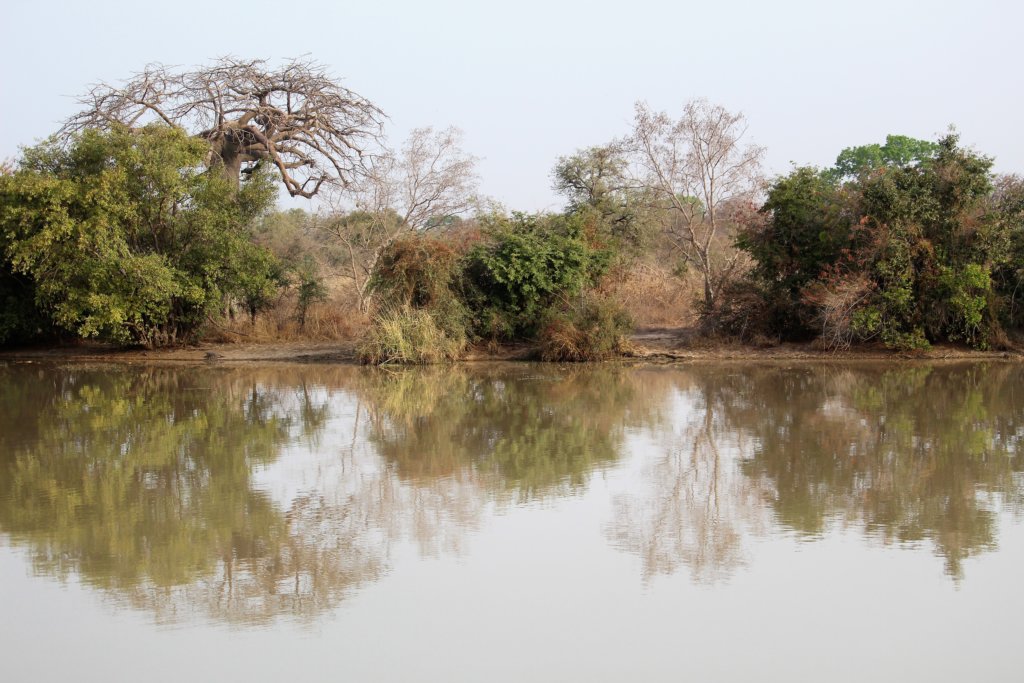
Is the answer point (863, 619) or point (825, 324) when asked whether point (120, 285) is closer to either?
point (825, 324)

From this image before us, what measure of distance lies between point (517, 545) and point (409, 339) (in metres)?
15.2

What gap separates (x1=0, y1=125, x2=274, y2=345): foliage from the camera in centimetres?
2303

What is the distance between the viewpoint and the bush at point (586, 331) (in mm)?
23469

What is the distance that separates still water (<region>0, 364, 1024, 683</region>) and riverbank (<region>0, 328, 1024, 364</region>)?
7.61 metres

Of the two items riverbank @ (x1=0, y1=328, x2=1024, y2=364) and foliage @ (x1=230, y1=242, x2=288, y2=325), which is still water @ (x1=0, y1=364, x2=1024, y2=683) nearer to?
riverbank @ (x1=0, y1=328, x2=1024, y2=364)

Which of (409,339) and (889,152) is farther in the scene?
(889,152)

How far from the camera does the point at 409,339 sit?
2325 cm

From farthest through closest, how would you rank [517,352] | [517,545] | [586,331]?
[517,352] → [586,331] → [517,545]

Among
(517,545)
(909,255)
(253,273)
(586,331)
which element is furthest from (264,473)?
(909,255)

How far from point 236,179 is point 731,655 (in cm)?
2433

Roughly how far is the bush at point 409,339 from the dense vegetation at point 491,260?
0.05m

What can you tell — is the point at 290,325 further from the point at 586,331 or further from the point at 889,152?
the point at 889,152

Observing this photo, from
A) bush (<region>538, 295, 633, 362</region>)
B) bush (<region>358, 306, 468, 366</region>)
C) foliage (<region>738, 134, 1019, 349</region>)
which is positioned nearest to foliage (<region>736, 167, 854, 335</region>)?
foliage (<region>738, 134, 1019, 349</region>)

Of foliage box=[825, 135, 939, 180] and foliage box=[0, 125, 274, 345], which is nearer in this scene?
foliage box=[0, 125, 274, 345]
